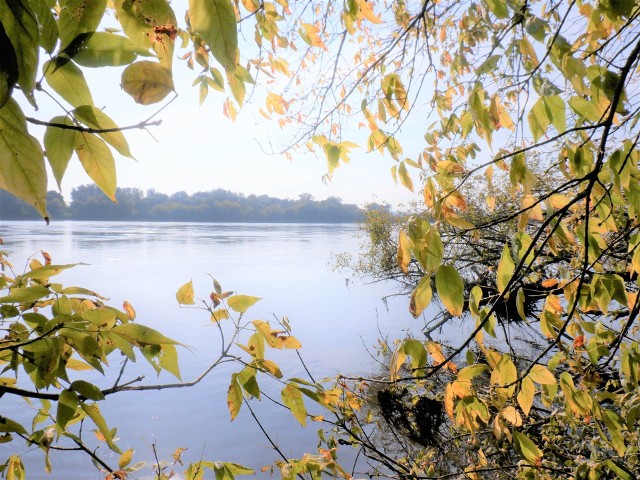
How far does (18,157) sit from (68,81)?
0.13m

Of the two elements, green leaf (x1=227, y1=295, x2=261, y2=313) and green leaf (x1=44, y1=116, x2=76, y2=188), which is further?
green leaf (x1=227, y1=295, x2=261, y2=313)

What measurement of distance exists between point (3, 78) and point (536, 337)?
10.7 meters

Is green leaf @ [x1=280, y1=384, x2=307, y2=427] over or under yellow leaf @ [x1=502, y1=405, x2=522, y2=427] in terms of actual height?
over

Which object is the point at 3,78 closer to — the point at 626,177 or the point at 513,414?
the point at 626,177

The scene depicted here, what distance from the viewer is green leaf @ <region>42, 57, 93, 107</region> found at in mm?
406

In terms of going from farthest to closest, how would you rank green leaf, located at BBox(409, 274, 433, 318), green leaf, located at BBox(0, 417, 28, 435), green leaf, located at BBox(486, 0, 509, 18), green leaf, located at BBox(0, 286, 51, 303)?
1. green leaf, located at BBox(486, 0, 509, 18)
2. green leaf, located at BBox(409, 274, 433, 318)
3. green leaf, located at BBox(0, 417, 28, 435)
4. green leaf, located at BBox(0, 286, 51, 303)

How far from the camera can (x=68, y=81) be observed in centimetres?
42

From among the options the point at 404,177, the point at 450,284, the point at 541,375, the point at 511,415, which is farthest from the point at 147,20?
the point at 511,415

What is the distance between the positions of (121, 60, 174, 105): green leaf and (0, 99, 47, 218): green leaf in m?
0.16

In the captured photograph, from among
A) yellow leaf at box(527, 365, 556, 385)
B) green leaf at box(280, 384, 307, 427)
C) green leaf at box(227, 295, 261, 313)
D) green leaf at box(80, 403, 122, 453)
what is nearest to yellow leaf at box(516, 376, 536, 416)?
yellow leaf at box(527, 365, 556, 385)

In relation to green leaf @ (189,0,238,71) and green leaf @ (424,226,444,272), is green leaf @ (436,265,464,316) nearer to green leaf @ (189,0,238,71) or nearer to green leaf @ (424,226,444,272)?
green leaf @ (424,226,444,272)

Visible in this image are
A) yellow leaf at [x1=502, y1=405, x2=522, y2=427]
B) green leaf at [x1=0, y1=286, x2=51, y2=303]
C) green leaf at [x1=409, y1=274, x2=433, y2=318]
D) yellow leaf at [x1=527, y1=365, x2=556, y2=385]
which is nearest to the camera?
green leaf at [x1=0, y1=286, x2=51, y2=303]

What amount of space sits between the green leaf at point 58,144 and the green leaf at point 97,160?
1 cm

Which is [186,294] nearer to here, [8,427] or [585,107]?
[8,427]
